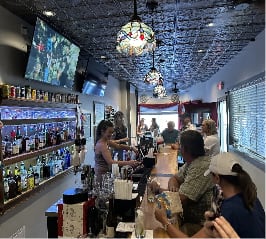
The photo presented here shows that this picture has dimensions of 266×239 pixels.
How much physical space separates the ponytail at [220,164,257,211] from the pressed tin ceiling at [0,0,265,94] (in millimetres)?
2406

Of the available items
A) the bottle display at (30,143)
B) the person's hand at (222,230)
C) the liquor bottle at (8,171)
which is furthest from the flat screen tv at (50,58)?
the person's hand at (222,230)

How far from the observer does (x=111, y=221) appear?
188 centimetres

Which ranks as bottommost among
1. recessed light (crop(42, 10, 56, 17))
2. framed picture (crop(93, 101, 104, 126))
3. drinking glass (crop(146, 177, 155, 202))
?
drinking glass (crop(146, 177, 155, 202))

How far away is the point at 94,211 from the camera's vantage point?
1.92m

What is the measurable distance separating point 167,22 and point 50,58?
1.77m

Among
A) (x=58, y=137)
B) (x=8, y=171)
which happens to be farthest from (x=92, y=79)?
(x=8, y=171)

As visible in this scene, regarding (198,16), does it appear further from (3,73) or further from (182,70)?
(182,70)

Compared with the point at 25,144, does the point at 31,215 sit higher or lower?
lower

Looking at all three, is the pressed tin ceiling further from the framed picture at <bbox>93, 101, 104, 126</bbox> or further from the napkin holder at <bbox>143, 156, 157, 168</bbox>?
the napkin holder at <bbox>143, 156, 157, 168</bbox>

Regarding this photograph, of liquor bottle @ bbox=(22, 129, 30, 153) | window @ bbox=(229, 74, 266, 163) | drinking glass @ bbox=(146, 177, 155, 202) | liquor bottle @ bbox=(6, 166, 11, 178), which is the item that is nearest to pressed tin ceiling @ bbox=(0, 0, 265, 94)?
window @ bbox=(229, 74, 266, 163)

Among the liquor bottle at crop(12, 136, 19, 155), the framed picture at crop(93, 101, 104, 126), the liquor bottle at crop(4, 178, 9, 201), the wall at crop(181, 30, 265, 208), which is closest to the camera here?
the liquor bottle at crop(4, 178, 9, 201)

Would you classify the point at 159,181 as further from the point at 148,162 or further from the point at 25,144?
the point at 25,144

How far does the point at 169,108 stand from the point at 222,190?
16242mm

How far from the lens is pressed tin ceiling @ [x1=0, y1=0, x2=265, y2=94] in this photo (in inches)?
143
